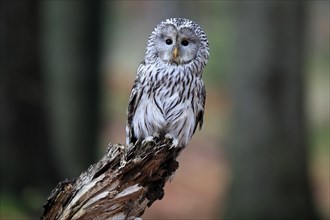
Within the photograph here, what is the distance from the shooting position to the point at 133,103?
21.4 feet

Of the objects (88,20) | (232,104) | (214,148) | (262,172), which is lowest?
(214,148)

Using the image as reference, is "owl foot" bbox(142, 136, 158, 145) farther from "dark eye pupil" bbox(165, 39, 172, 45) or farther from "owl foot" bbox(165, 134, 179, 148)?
"dark eye pupil" bbox(165, 39, 172, 45)

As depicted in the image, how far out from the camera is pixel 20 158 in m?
10.4

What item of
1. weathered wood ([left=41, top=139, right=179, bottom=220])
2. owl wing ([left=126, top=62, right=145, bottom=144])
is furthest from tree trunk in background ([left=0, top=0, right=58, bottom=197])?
weathered wood ([left=41, top=139, right=179, bottom=220])

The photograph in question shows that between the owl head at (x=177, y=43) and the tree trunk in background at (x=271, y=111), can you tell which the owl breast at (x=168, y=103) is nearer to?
the owl head at (x=177, y=43)

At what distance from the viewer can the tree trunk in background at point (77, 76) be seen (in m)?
14.7

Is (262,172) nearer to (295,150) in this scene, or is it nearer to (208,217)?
(295,150)

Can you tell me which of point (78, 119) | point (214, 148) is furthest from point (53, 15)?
point (214, 148)

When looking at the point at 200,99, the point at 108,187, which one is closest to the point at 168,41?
the point at 200,99

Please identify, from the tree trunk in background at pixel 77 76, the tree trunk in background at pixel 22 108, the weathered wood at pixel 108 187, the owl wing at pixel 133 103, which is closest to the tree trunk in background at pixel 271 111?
the tree trunk in background at pixel 22 108

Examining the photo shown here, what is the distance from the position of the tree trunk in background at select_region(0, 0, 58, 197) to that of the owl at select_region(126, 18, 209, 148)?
164 inches

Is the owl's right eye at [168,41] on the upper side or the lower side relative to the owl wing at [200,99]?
upper

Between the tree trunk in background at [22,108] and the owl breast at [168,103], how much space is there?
4.22m

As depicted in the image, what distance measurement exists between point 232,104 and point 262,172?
1.19 m
